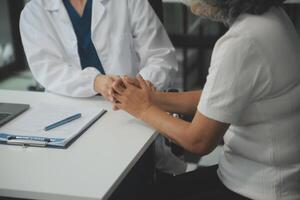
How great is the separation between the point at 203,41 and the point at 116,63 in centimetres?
133

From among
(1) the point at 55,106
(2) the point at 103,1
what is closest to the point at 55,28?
(2) the point at 103,1

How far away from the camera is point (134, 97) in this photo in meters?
1.46

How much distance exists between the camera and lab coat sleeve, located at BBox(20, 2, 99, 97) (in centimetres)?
166

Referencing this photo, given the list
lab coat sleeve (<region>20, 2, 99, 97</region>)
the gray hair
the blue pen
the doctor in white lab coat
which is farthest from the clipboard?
the gray hair

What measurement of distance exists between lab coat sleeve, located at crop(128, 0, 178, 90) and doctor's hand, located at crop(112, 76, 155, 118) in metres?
0.31

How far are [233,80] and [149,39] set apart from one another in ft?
2.50

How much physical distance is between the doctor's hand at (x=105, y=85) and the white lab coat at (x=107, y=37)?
0.17m

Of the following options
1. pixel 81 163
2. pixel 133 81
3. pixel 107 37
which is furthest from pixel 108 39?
pixel 81 163

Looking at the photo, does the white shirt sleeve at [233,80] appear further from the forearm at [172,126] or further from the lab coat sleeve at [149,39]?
the lab coat sleeve at [149,39]

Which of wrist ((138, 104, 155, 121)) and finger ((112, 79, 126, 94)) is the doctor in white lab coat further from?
wrist ((138, 104, 155, 121))

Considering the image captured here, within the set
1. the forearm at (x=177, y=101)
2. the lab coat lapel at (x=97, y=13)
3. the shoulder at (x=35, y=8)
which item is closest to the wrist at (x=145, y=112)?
the forearm at (x=177, y=101)

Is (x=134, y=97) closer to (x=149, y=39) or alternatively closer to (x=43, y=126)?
(x=43, y=126)

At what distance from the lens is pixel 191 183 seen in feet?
4.97

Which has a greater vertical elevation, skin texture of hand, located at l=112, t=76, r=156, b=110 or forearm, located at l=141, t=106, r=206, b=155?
skin texture of hand, located at l=112, t=76, r=156, b=110
